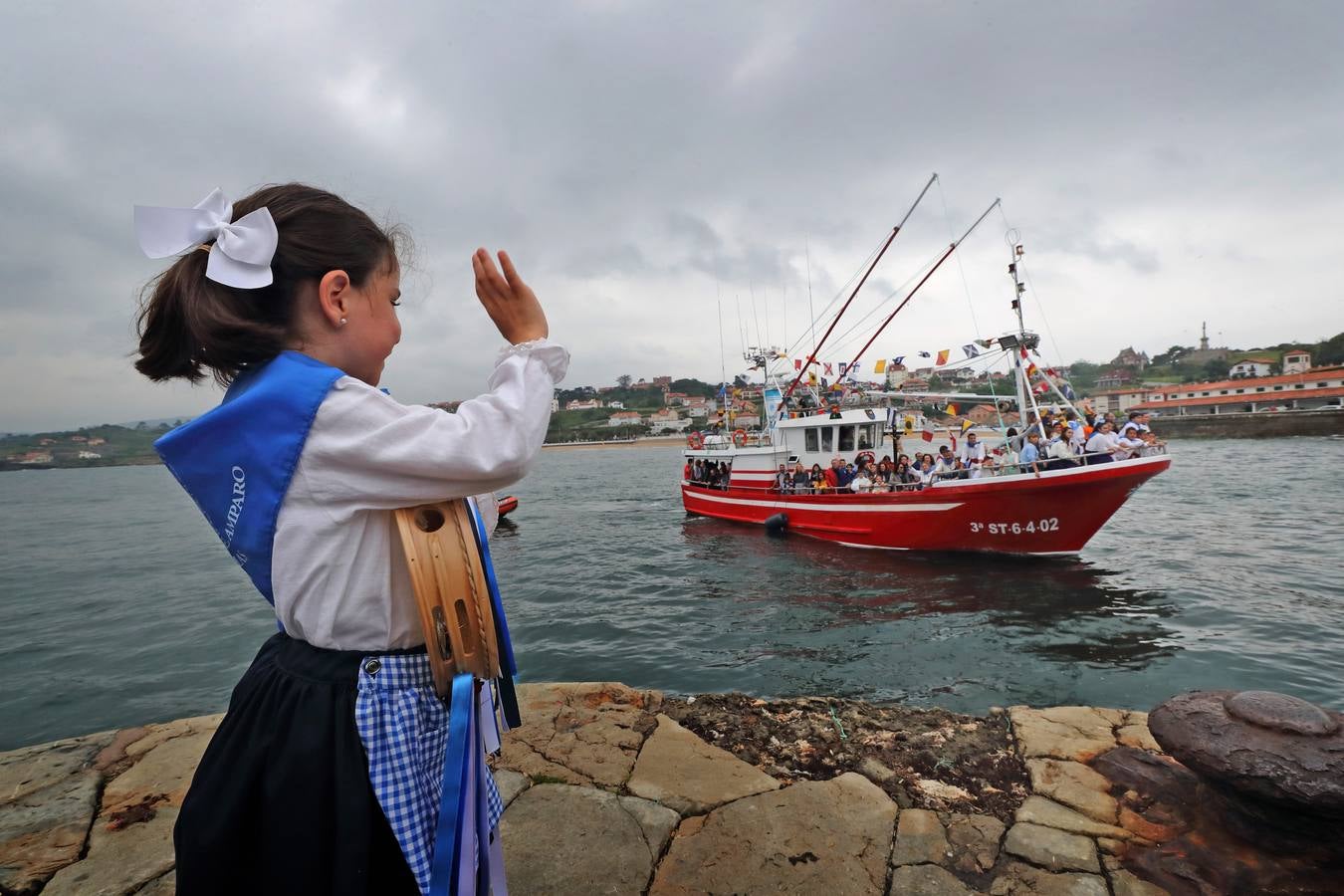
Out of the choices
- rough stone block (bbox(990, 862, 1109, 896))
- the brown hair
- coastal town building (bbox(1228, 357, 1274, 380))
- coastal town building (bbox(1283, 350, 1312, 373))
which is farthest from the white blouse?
coastal town building (bbox(1228, 357, 1274, 380))

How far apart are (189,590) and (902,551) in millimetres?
17542

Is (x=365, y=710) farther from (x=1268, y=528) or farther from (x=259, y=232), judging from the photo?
(x=1268, y=528)

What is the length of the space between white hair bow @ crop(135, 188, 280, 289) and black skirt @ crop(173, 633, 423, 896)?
66cm

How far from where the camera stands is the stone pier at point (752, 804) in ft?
8.50

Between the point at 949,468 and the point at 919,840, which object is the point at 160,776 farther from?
the point at 949,468

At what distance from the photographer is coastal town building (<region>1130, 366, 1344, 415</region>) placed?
6225 cm

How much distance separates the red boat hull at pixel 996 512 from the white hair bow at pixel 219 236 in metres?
13.4

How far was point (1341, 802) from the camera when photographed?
7.91 ft

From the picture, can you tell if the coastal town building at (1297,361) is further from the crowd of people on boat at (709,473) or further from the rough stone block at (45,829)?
the rough stone block at (45,829)

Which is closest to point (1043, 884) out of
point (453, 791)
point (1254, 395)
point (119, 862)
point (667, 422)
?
point (453, 791)

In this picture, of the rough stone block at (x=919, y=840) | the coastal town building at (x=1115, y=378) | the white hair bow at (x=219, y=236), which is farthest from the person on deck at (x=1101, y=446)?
the coastal town building at (x=1115, y=378)

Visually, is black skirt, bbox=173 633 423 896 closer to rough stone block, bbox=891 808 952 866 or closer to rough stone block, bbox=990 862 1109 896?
rough stone block, bbox=891 808 952 866

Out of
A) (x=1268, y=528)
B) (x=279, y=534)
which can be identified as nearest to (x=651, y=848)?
(x=279, y=534)

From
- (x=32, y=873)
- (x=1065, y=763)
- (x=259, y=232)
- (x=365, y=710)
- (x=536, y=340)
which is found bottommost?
(x=1065, y=763)
